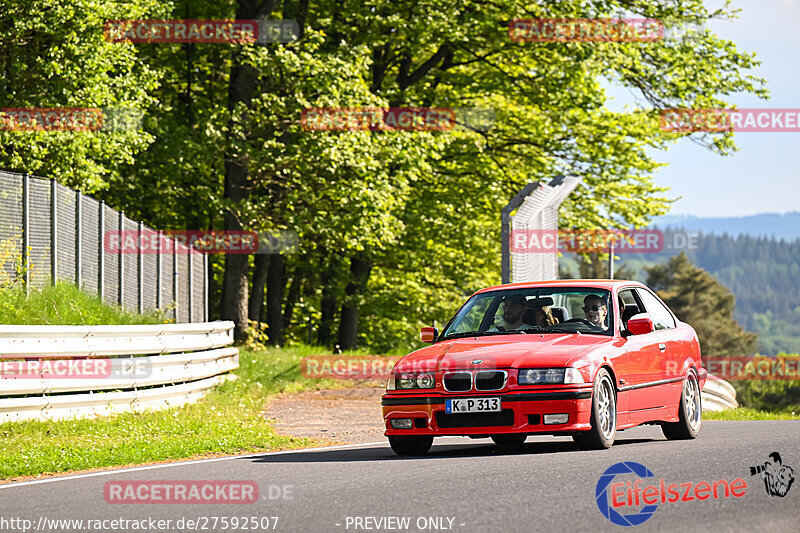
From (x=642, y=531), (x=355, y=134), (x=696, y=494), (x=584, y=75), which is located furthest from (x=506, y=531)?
(x=584, y=75)

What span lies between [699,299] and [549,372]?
4175 inches

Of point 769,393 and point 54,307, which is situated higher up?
point 54,307

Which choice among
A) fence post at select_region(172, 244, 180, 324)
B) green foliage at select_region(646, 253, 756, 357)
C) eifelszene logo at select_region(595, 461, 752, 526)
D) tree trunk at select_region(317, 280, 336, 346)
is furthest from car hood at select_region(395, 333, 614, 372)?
green foliage at select_region(646, 253, 756, 357)

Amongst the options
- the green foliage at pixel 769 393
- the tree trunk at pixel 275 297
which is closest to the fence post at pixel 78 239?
the tree trunk at pixel 275 297

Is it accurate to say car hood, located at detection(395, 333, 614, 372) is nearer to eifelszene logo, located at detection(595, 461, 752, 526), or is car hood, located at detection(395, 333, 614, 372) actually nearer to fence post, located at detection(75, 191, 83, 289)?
eifelszene logo, located at detection(595, 461, 752, 526)

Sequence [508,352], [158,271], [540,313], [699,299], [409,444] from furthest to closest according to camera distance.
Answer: [699,299], [158,271], [540,313], [409,444], [508,352]

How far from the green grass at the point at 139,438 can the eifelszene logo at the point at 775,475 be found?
17.4 ft

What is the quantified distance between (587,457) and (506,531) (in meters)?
3.42

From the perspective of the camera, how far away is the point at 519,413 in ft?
32.4

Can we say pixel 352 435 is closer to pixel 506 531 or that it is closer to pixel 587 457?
pixel 587 457

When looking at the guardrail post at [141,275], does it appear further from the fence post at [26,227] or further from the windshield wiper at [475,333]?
the windshield wiper at [475,333]

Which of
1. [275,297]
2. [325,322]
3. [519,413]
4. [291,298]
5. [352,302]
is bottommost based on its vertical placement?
[325,322]

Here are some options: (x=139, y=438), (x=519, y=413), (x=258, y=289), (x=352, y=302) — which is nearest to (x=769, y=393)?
(x=352, y=302)

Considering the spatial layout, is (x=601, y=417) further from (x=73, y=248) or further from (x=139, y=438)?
(x=73, y=248)
